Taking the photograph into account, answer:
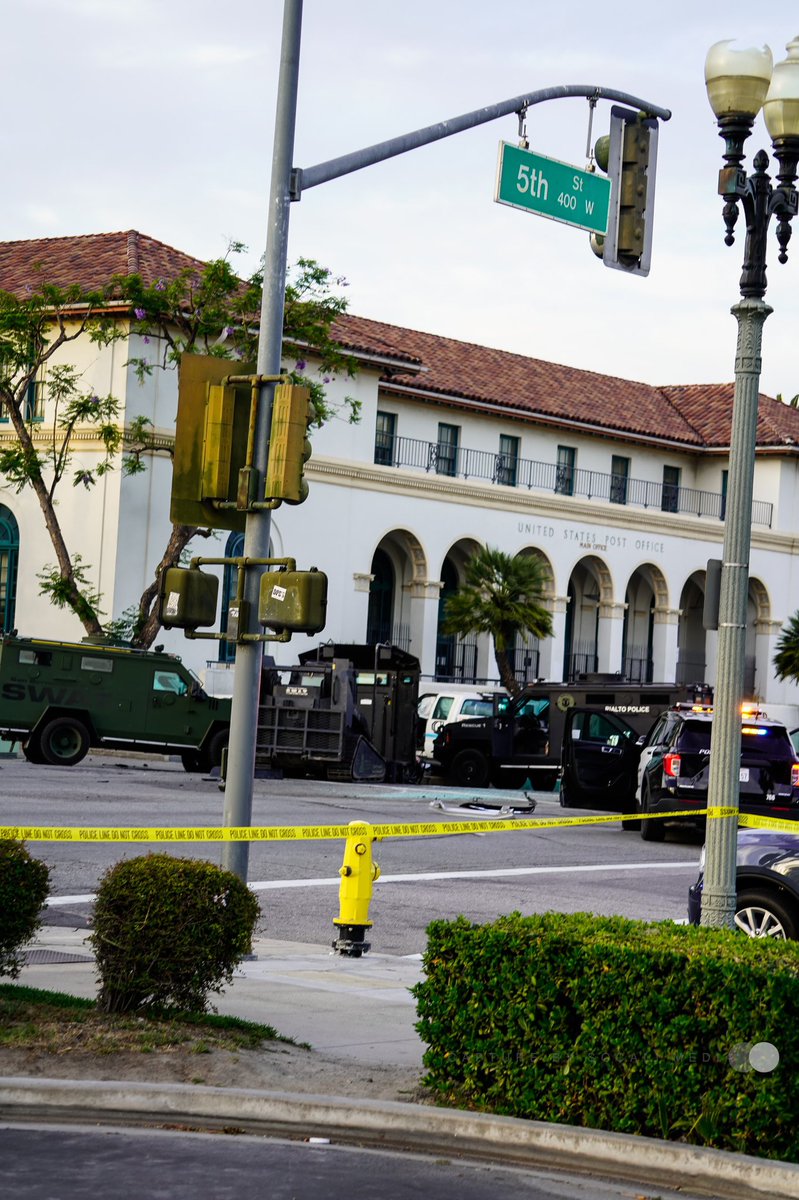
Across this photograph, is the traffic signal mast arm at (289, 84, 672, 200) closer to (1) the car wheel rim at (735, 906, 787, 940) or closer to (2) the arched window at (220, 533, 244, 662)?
(1) the car wheel rim at (735, 906, 787, 940)

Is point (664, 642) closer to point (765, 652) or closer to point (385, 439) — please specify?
point (765, 652)

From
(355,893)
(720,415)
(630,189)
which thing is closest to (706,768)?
(355,893)

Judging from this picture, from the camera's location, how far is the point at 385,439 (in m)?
49.2

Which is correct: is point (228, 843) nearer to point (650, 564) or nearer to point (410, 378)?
point (410, 378)

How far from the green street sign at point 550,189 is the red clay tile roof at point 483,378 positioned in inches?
1158

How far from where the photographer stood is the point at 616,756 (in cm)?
2639

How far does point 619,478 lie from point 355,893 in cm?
4337

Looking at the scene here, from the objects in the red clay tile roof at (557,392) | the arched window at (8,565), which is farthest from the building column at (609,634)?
the arched window at (8,565)

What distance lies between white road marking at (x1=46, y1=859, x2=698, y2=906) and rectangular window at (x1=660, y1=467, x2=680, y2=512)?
3704cm

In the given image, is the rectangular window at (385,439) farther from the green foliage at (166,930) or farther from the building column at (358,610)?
the green foliage at (166,930)

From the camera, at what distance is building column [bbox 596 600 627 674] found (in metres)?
55.0

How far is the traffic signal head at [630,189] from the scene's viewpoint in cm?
1173

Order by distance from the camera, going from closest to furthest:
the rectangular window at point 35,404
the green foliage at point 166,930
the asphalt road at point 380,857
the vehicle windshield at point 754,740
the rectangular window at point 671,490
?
1. the green foliage at point 166,930
2. the asphalt road at point 380,857
3. the vehicle windshield at point 754,740
4. the rectangular window at point 35,404
5. the rectangular window at point 671,490

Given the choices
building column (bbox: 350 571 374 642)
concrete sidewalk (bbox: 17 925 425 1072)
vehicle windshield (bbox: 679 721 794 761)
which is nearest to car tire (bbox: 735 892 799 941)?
concrete sidewalk (bbox: 17 925 425 1072)
